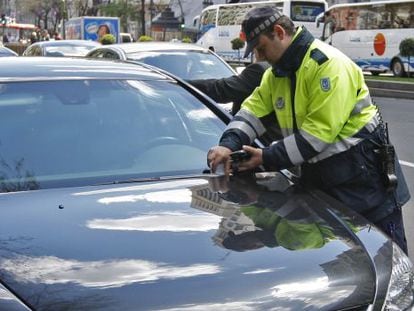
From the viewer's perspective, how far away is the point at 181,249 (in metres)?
2.58

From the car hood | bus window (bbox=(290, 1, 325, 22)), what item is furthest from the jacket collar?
bus window (bbox=(290, 1, 325, 22))

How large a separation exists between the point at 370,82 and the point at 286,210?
19470mm

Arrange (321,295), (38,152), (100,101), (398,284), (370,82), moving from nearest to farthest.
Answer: (321,295)
(398,284)
(38,152)
(100,101)
(370,82)

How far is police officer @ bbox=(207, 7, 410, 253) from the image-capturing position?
3412 mm

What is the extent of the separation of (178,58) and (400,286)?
23.2 feet

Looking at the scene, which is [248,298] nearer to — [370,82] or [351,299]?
[351,299]

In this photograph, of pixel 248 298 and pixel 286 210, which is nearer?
pixel 248 298

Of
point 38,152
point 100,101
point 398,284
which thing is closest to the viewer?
point 398,284

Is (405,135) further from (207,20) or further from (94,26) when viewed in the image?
(207,20)

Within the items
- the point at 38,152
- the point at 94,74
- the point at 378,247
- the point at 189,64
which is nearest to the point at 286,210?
the point at 378,247

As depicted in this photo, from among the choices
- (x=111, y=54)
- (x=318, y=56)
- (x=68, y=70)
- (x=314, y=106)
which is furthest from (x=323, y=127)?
(x=111, y=54)

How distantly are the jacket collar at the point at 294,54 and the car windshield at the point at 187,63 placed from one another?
5511mm

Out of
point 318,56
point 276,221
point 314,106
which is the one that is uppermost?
point 318,56

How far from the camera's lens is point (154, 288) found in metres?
2.31
